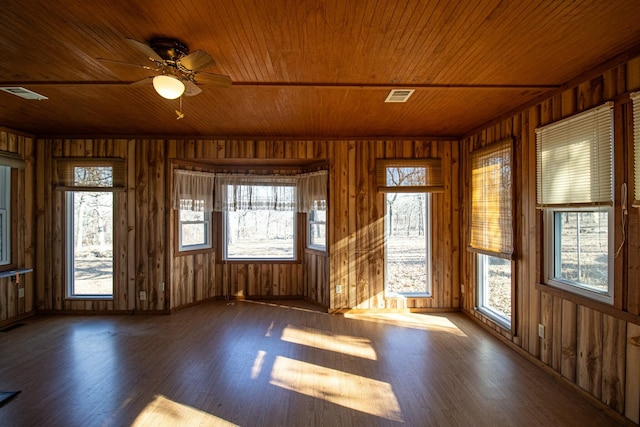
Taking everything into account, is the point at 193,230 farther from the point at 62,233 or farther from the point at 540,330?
the point at 540,330

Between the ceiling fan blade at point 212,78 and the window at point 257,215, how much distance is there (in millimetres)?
2959

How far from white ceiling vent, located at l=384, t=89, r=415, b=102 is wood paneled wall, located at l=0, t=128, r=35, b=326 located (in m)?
4.91

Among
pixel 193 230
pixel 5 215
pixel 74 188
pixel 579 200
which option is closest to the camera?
pixel 579 200

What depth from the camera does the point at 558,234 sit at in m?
2.96

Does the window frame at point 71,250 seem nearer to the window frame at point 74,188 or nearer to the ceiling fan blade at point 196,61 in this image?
the window frame at point 74,188

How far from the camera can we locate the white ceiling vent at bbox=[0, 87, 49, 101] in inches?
115

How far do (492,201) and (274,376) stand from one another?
3138mm

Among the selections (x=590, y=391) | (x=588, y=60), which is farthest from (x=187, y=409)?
(x=588, y=60)

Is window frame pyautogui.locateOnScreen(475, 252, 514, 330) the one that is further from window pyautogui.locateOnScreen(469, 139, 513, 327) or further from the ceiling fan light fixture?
the ceiling fan light fixture

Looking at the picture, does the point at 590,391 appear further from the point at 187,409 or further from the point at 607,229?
the point at 187,409

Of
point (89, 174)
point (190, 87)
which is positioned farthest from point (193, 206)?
point (190, 87)

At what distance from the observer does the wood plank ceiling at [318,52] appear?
1819mm

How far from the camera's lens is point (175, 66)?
2219 millimetres

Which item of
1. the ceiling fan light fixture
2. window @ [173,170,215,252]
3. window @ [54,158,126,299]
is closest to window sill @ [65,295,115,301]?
window @ [54,158,126,299]
